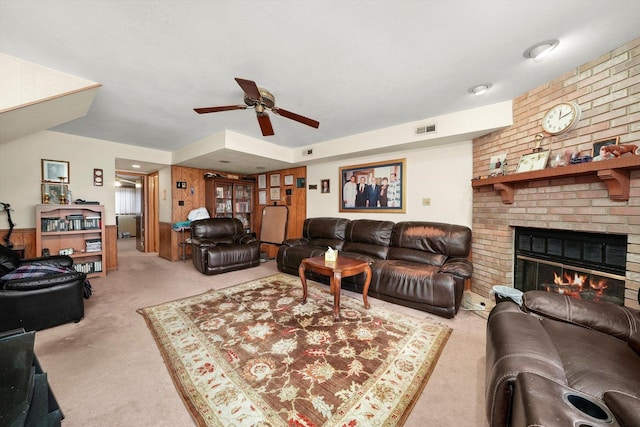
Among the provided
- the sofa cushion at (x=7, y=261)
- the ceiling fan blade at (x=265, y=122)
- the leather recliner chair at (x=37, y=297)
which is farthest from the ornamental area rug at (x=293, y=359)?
the ceiling fan blade at (x=265, y=122)

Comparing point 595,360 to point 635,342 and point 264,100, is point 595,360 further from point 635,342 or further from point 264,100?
point 264,100

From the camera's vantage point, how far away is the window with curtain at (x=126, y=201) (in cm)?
845

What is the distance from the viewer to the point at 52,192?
3600 mm

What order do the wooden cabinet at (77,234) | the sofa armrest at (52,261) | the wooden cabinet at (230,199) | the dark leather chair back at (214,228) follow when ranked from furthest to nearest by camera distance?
the wooden cabinet at (230,199), the dark leather chair back at (214,228), the wooden cabinet at (77,234), the sofa armrest at (52,261)

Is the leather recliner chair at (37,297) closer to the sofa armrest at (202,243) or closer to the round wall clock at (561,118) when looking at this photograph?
the sofa armrest at (202,243)

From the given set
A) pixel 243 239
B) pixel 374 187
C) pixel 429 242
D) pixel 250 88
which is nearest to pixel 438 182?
pixel 429 242

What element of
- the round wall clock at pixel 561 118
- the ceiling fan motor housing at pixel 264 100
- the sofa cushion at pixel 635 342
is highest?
the ceiling fan motor housing at pixel 264 100

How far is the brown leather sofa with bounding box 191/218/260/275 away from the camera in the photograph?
153 inches

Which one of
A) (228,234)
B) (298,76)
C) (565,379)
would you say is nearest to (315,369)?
(565,379)

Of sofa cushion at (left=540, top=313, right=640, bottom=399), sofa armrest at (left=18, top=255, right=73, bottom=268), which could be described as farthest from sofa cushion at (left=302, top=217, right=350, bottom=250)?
sofa armrest at (left=18, top=255, right=73, bottom=268)

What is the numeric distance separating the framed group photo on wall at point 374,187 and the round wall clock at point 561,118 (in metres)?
1.73

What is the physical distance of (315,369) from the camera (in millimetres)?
1659

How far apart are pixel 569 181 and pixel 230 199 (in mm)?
5954

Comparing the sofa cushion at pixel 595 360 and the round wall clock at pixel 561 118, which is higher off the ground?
the round wall clock at pixel 561 118
